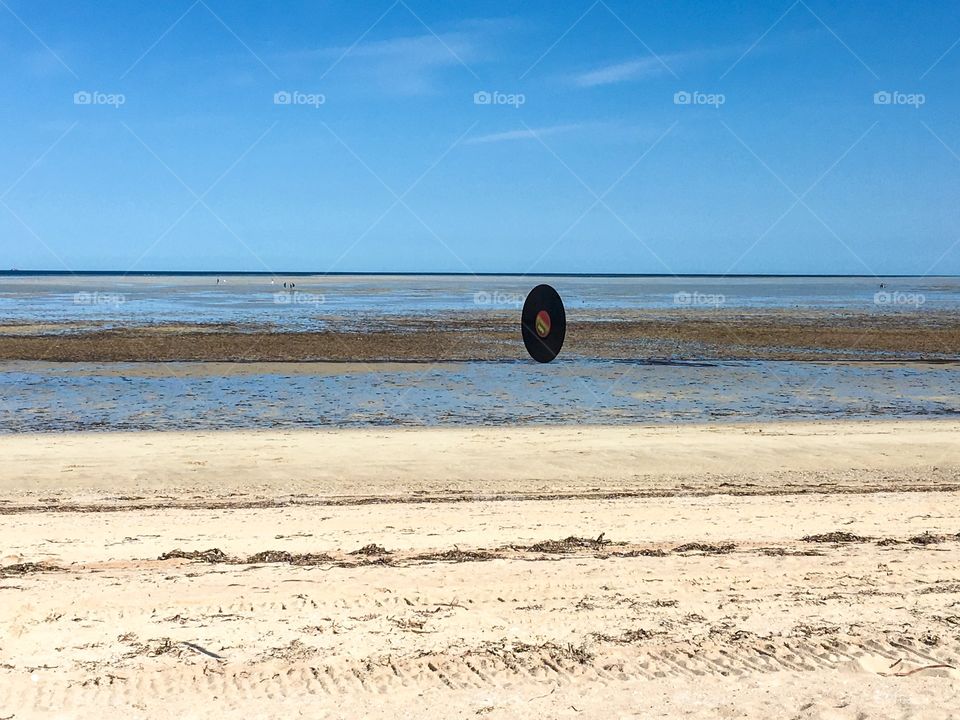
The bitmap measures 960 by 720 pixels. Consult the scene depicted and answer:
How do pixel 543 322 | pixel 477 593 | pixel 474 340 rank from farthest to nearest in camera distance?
pixel 474 340
pixel 543 322
pixel 477 593

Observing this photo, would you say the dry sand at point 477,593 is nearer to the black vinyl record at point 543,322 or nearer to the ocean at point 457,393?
the ocean at point 457,393

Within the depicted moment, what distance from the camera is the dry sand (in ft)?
20.8

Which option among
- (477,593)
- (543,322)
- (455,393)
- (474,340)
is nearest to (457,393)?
(455,393)

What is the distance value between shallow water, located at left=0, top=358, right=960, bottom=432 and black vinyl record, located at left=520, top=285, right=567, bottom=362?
98cm

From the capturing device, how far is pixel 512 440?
17375mm

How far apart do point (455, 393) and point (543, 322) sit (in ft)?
10.0

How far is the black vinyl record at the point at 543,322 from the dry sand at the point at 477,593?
31.5 feet

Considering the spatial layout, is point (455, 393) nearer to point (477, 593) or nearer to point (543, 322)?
point (543, 322)

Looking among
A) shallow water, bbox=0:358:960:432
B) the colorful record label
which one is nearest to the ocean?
shallow water, bbox=0:358:960:432

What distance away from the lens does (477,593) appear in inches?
319

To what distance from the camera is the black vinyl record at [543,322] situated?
23.4 meters

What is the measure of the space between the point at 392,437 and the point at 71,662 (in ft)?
36.3

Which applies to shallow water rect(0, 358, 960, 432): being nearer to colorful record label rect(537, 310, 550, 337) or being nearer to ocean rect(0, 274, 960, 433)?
ocean rect(0, 274, 960, 433)

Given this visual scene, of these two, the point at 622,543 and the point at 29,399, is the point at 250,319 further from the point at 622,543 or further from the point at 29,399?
the point at 622,543
